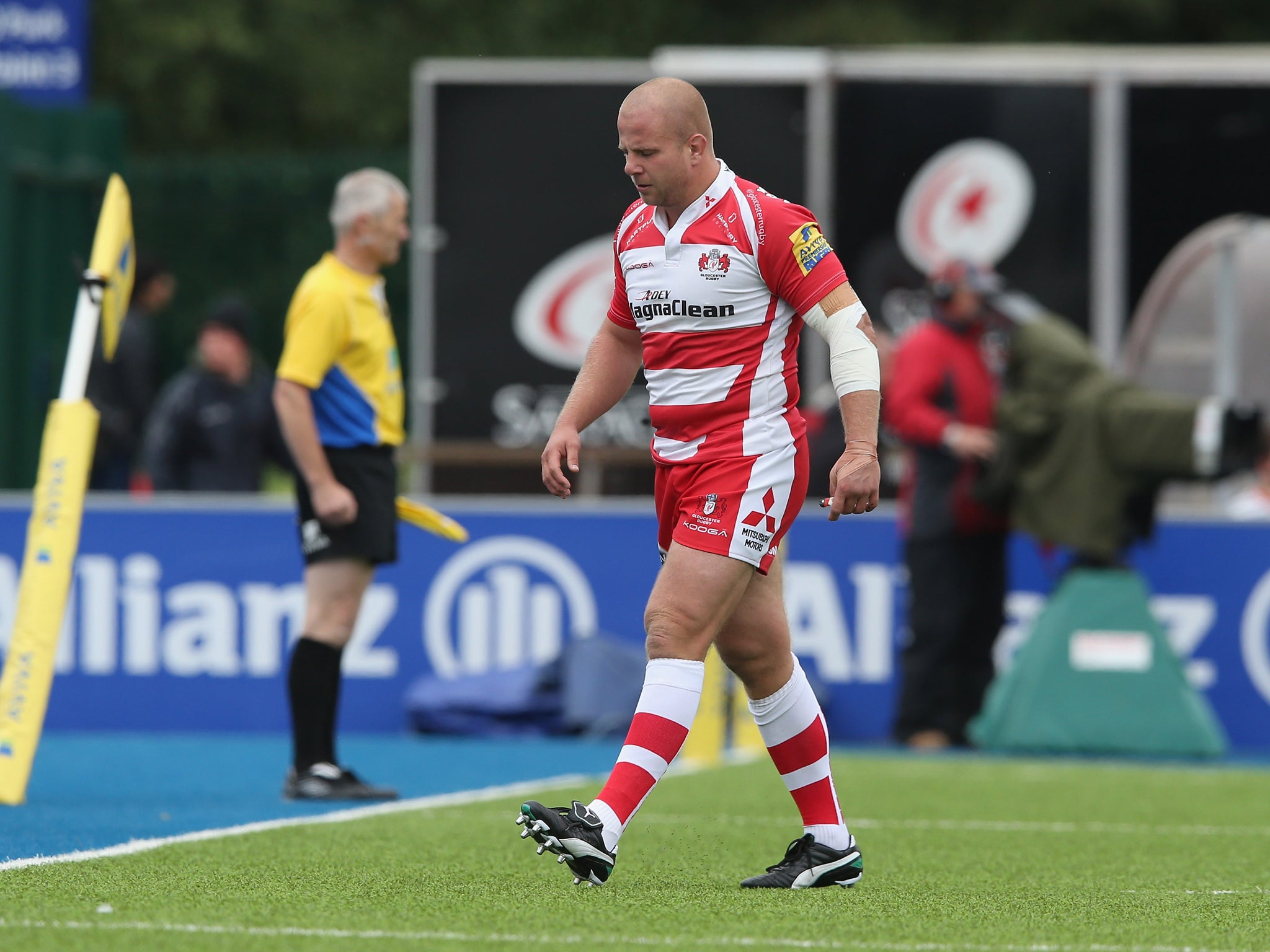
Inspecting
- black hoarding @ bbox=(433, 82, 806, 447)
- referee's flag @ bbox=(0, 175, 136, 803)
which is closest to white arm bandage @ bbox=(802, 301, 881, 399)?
referee's flag @ bbox=(0, 175, 136, 803)

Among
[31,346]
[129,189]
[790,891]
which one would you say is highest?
[129,189]

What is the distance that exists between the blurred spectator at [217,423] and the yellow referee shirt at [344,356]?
15.2 feet

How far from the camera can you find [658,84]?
552 centimetres

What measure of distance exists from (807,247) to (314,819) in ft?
8.71

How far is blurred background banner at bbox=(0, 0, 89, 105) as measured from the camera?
16.5m

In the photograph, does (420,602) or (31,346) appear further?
(31,346)

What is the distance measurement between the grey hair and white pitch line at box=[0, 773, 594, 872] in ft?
6.66

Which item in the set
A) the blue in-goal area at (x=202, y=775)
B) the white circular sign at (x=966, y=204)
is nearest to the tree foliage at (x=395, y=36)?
the white circular sign at (x=966, y=204)

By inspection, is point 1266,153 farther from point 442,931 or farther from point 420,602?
point 442,931

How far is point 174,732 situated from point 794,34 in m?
17.2

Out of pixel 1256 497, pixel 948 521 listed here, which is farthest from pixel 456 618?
pixel 1256 497

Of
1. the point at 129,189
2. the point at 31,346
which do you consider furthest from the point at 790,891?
the point at 129,189

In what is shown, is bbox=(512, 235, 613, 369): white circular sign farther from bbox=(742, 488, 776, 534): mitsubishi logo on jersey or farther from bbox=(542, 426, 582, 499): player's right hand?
bbox=(742, 488, 776, 534): mitsubishi logo on jersey

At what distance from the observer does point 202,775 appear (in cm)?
910
